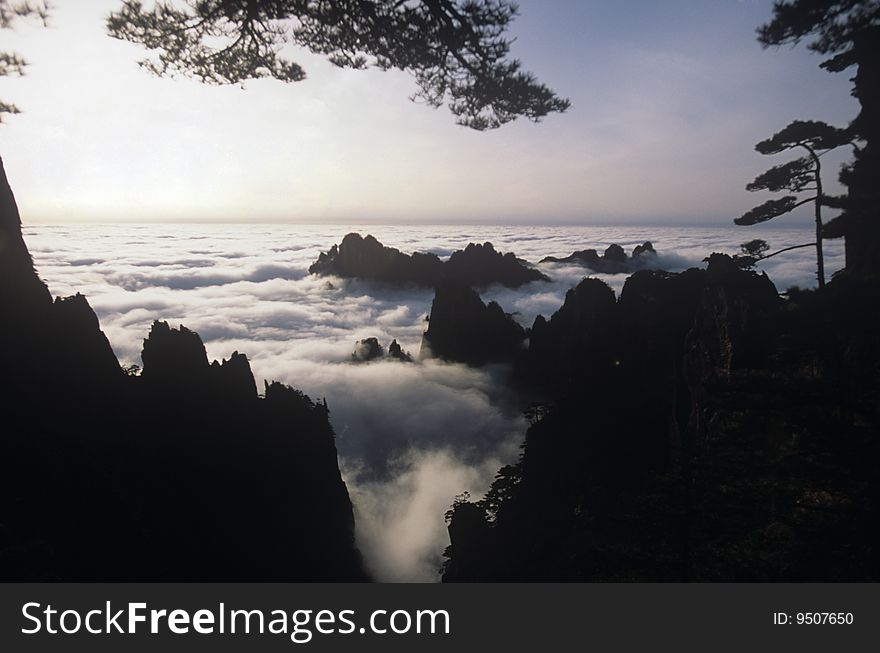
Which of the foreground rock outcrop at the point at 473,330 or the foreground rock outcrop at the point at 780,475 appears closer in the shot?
the foreground rock outcrop at the point at 780,475

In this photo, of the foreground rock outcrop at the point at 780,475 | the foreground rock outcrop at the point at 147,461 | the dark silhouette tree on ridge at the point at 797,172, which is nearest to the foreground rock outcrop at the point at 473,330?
the foreground rock outcrop at the point at 147,461

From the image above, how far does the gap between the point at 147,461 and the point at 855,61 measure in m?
36.4

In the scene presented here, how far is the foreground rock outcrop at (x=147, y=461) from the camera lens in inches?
587

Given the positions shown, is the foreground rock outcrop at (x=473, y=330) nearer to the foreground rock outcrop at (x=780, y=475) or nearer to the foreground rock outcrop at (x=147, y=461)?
the foreground rock outcrop at (x=147, y=461)

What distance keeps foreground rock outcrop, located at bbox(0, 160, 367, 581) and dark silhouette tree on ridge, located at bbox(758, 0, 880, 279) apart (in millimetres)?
21270

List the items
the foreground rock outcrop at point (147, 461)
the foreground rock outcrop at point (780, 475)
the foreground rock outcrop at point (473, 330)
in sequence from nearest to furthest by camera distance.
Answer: the foreground rock outcrop at point (780, 475) < the foreground rock outcrop at point (147, 461) < the foreground rock outcrop at point (473, 330)

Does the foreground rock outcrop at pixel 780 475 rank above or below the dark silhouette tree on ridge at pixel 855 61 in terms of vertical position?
below

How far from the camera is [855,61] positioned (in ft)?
32.2

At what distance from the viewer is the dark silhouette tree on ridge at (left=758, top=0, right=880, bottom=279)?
9.09 meters

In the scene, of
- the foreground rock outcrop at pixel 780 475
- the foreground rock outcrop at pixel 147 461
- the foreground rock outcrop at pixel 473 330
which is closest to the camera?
the foreground rock outcrop at pixel 780 475

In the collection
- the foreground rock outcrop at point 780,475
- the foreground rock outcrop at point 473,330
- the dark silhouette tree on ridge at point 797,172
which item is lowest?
the foreground rock outcrop at point 473,330

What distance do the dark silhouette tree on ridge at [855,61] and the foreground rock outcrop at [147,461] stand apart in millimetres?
21270

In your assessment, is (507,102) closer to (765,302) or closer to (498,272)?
(765,302)
